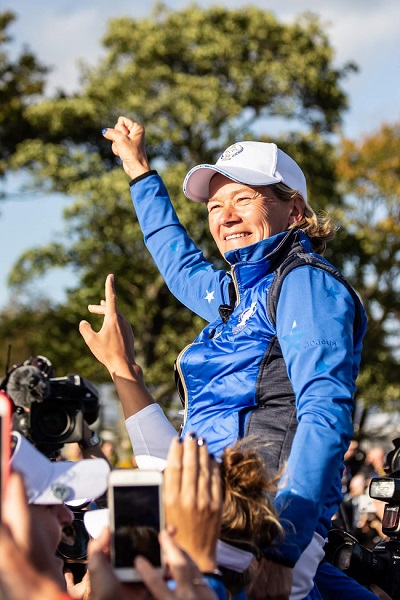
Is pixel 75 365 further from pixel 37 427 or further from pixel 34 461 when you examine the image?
pixel 34 461

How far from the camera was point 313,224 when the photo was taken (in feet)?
11.0

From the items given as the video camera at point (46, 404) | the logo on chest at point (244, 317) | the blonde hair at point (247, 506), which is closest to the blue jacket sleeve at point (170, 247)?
the logo on chest at point (244, 317)

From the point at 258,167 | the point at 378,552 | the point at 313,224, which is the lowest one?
the point at 378,552

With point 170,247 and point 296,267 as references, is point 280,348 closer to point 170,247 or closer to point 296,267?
point 296,267

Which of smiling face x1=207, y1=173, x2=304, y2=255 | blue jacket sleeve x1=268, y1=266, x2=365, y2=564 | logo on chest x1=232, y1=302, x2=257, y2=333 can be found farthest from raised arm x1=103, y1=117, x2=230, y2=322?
blue jacket sleeve x1=268, y1=266, x2=365, y2=564

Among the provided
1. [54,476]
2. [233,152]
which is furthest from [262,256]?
[54,476]

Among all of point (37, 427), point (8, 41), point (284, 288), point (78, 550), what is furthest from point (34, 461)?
point (8, 41)

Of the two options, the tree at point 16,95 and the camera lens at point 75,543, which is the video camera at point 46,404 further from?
the tree at point 16,95

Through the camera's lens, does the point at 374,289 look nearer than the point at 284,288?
No

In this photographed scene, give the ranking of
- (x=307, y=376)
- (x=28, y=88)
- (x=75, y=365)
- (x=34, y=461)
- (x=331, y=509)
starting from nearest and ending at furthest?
1. (x=34, y=461)
2. (x=307, y=376)
3. (x=331, y=509)
4. (x=75, y=365)
5. (x=28, y=88)

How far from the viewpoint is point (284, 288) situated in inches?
111

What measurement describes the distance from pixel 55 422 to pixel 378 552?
1.53 meters

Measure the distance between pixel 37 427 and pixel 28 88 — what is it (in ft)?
68.7

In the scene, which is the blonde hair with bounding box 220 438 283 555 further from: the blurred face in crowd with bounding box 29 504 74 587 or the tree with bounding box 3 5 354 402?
the tree with bounding box 3 5 354 402
